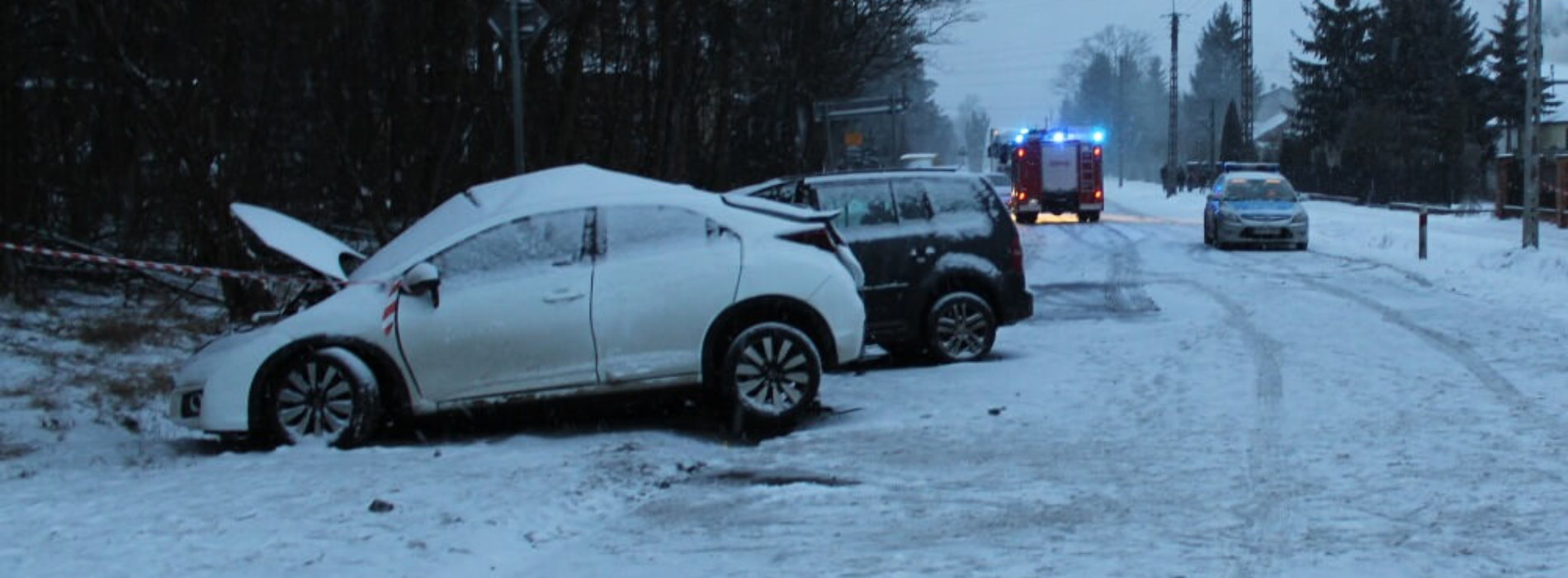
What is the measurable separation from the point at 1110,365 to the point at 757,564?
20.1 ft

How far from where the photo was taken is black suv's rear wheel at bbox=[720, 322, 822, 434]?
877cm

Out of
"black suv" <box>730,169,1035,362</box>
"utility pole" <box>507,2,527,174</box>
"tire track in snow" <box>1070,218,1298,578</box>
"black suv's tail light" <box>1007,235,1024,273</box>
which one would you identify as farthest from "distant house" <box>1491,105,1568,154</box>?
"utility pole" <box>507,2,527,174</box>

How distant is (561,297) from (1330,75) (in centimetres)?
7170

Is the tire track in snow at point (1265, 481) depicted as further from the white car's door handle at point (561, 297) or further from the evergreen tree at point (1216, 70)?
the evergreen tree at point (1216, 70)

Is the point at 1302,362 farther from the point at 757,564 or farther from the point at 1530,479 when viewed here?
the point at 757,564

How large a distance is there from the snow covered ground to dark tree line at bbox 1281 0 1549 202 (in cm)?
5347

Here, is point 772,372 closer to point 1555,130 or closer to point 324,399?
point 324,399

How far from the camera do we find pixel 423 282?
26.9ft

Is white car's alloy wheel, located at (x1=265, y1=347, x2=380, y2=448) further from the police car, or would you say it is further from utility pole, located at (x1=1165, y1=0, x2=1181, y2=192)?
utility pole, located at (x1=1165, y1=0, x2=1181, y2=192)

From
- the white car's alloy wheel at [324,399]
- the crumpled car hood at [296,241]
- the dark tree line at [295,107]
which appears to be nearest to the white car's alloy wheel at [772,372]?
the white car's alloy wheel at [324,399]

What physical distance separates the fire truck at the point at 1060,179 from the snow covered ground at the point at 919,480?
29693 mm

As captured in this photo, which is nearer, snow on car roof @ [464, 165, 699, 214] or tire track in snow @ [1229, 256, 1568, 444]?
tire track in snow @ [1229, 256, 1568, 444]

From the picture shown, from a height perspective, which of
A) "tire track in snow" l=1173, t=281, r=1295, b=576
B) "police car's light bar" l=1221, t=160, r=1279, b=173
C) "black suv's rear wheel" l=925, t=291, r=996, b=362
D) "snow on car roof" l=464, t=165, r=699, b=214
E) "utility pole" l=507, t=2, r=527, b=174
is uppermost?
"utility pole" l=507, t=2, r=527, b=174

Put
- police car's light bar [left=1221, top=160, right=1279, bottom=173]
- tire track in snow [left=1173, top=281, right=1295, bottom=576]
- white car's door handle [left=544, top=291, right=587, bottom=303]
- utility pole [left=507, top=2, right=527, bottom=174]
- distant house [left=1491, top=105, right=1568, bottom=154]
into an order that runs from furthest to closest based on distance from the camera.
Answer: distant house [left=1491, top=105, right=1568, bottom=154]
police car's light bar [left=1221, top=160, right=1279, bottom=173]
utility pole [left=507, top=2, right=527, bottom=174]
white car's door handle [left=544, top=291, right=587, bottom=303]
tire track in snow [left=1173, top=281, right=1295, bottom=576]
